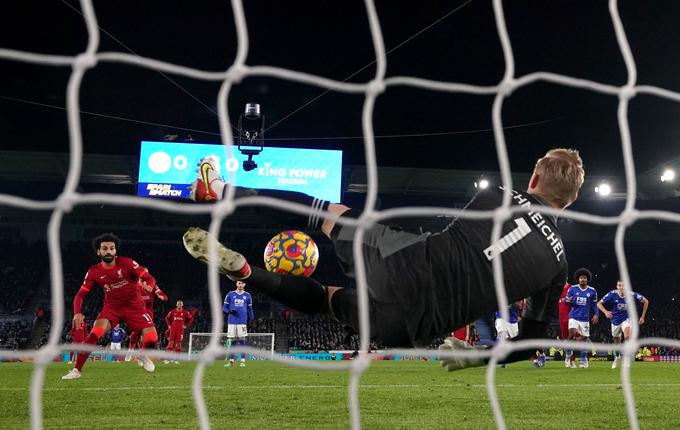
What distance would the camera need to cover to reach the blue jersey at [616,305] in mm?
11992

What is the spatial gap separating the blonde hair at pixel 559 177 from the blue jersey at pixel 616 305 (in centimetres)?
968

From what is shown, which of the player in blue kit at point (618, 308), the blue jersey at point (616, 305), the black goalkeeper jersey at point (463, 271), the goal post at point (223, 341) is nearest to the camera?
the black goalkeeper jersey at point (463, 271)

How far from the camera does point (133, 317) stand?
8.08 m

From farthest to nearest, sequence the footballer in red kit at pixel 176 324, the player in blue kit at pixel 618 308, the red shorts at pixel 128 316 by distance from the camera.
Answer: the footballer in red kit at pixel 176 324
the player in blue kit at pixel 618 308
the red shorts at pixel 128 316

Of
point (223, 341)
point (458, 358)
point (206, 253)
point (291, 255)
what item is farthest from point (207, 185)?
point (223, 341)

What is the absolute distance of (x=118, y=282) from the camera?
7.95 metres

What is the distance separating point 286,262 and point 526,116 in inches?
657

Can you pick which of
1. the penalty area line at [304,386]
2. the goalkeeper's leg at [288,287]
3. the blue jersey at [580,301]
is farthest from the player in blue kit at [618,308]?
the goalkeeper's leg at [288,287]

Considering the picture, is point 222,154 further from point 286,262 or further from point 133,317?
point 286,262

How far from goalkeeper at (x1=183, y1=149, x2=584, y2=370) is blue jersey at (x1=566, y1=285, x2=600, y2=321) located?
9879mm

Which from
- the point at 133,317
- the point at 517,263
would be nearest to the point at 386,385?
the point at 133,317

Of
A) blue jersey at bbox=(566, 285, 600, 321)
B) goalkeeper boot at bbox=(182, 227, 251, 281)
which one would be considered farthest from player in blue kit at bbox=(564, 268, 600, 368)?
goalkeeper boot at bbox=(182, 227, 251, 281)

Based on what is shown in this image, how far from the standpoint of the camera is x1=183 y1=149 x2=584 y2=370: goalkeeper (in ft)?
9.21

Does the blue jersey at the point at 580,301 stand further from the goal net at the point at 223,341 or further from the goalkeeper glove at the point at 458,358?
the goalkeeper glove at the point at 458,358
